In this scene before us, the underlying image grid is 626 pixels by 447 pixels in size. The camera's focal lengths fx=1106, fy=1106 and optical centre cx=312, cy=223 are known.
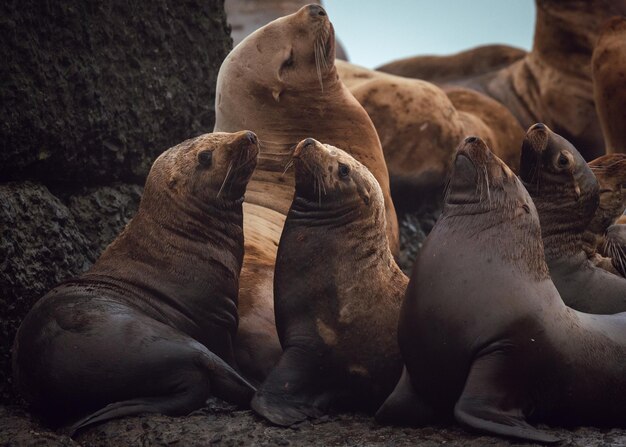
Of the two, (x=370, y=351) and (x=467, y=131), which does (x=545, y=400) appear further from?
(x=467, y=131)

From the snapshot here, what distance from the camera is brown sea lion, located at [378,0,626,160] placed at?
34.7ft

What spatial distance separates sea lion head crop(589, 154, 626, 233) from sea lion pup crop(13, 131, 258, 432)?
6.82ft

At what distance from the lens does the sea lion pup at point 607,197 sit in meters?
6.13

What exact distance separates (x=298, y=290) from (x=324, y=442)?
0.91 meters

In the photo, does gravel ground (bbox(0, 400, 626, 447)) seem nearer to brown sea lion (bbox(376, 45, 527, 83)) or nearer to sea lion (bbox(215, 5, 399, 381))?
sea lion (bbox(215, 5, 399, 381))

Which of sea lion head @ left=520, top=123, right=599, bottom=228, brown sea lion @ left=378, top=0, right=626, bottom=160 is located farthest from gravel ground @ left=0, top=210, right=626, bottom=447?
brown sea lion @ left=378, top=0, right=626, bottom=160

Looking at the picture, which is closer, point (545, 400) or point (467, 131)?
point (545, 400)

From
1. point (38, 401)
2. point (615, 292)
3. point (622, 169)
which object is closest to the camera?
point (38, 401)

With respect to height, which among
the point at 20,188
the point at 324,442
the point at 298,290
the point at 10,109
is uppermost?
the point at 10,109

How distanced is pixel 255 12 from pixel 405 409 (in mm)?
10917

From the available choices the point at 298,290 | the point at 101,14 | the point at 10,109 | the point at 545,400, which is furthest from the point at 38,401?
the point at 101,14

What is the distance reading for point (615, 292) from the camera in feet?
17.1

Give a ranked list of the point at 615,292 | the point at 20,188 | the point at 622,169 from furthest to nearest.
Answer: the point at 622,169, the point at 20,188, the point at 615,292

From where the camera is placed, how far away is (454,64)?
1302 centimetres
